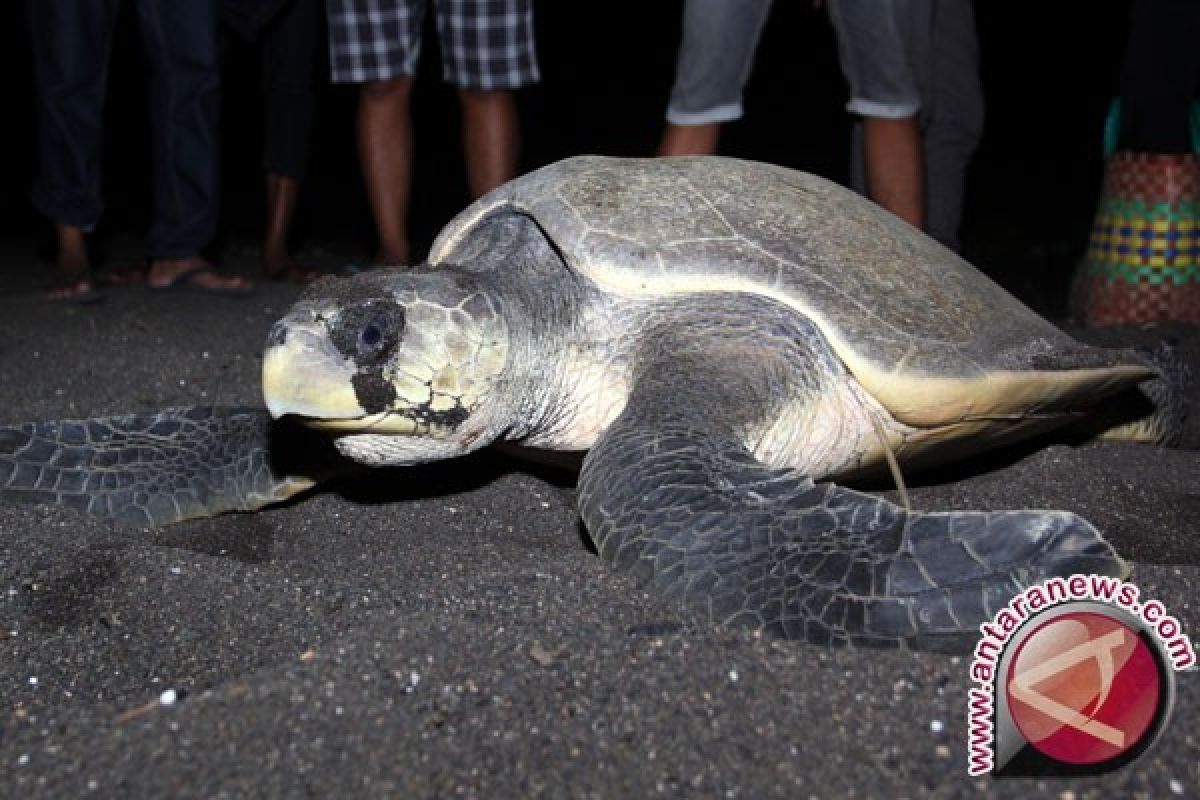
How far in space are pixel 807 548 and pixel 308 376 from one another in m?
0.69

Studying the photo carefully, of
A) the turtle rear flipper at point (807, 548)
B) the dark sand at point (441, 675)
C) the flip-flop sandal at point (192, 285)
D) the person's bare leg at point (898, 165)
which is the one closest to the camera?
the dark sand at point (441, 675)

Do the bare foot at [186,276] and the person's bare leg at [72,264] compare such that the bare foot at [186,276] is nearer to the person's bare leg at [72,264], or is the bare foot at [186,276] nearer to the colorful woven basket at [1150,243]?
the person's bare leg at [72,264]

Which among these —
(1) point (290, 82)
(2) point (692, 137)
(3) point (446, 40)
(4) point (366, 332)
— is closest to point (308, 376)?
(4) point (366, 332)

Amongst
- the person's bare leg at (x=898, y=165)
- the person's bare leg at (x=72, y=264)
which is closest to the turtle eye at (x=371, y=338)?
the person's bare leg at (x=898, y=165)

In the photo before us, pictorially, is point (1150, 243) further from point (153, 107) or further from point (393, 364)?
point (153, 107)

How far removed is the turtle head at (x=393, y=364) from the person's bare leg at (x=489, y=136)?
1795 mm

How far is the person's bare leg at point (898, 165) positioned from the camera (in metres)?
2.93

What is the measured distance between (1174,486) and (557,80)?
771 cm

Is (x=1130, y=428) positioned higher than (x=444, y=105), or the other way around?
(x=1130, y=428)

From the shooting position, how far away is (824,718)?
1.07 meters

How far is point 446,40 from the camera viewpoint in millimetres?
3393

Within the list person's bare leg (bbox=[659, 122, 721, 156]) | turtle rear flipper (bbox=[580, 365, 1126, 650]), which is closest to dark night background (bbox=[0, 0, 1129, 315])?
person's bare leg (bbox=[659, 122, 721, 156])

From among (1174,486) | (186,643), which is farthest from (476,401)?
(1174,486)

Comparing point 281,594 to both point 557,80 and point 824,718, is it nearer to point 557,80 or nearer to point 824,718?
point 824,718
